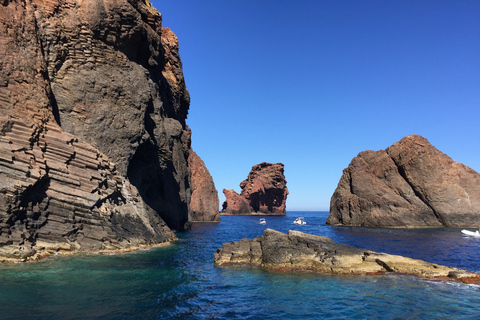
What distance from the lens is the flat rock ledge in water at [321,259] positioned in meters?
19.8

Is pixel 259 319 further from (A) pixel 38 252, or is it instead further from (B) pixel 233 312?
(A) pixel 38 252

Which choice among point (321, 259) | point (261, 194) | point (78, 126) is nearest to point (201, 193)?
point (78, 126)

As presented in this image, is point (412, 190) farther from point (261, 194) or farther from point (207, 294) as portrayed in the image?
point (261, 194)

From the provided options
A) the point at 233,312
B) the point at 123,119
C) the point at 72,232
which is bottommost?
the point at 233,312

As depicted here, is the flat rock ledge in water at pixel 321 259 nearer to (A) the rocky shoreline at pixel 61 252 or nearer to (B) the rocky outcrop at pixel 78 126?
(A) the rocky shoreline at pixel 61 252

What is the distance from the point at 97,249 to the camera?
24.3 meters

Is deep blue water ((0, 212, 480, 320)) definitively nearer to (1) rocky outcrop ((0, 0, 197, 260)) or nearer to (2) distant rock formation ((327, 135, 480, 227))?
(1) rocky outcrop ((0, 0, 197, 260))

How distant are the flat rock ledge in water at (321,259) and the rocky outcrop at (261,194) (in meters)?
132

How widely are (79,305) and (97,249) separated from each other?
42.1 feet

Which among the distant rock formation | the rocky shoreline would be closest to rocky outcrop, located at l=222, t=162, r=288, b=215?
the distant rock formation

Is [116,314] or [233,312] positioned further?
[233,312]

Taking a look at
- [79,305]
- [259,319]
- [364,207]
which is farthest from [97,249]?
[364,207]

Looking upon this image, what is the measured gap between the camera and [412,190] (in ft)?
228

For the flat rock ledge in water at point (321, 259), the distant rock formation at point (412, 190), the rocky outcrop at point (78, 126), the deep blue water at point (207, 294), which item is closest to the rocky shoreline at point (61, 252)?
the rocky outcrop at point (78, 126)
